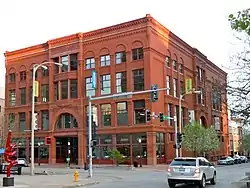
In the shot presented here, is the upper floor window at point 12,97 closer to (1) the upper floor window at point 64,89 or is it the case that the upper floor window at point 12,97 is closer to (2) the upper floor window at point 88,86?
(1) the upper floor window at point 64,89

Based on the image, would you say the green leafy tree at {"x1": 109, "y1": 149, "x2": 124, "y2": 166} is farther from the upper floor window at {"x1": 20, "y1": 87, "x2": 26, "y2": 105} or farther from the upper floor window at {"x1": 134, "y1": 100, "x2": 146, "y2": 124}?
the upper floor window at {"x1": 20, "y1": 87, "x2": 26, "y2": 105}

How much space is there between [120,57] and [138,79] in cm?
465

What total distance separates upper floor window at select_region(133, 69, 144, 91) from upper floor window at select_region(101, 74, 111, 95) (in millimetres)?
4502

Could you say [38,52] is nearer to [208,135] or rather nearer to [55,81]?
[55,81]

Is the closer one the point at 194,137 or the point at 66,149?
the point at 194,137

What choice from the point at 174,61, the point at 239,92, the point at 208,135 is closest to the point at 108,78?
the point at 174,61

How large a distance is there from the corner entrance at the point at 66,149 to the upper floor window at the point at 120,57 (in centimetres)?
1370

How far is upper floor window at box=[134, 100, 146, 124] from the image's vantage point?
5577cm

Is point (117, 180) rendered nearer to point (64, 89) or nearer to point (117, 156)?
point (117, 156)

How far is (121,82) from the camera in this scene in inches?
2303

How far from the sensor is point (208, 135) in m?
56.7

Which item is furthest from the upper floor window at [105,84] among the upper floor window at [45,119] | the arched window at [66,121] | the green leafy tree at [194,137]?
the green leafy tree at [194,137]

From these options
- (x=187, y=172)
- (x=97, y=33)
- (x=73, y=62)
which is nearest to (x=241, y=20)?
(x=187, y=172)

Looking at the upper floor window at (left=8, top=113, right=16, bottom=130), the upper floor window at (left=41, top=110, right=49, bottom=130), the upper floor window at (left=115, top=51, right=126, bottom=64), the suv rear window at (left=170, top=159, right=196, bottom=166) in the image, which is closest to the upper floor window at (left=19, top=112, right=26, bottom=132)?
the upper floor window at (left=8, top=113, right=16, bottom=130)
